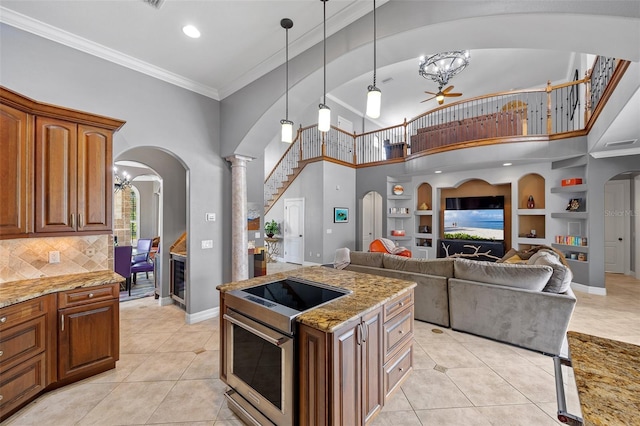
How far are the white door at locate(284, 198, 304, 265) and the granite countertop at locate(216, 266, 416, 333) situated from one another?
5587 millimetres

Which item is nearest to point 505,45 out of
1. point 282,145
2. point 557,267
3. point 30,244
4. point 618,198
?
point 557,267

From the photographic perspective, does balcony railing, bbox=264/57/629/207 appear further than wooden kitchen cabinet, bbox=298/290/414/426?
Yes

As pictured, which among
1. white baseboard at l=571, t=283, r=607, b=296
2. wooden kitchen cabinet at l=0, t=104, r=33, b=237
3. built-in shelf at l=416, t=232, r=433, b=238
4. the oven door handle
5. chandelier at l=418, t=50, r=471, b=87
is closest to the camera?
the oven door handle

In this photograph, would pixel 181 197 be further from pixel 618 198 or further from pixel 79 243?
pixel 618 198

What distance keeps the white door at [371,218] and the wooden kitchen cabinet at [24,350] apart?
7.95m

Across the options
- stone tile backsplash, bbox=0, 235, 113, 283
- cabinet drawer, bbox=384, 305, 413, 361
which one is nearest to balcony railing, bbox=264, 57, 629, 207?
cabinet drawer, bbox=384, 305, 413, 361

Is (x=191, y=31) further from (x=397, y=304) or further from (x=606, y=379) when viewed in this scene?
(x=606, y=379)

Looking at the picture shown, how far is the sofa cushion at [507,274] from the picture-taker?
2.93 metres

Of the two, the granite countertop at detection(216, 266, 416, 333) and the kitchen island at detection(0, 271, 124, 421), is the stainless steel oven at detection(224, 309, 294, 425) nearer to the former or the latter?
the granite countertop at detection(216, 266, 416, 333)

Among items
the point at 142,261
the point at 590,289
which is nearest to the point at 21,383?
the point at 142,261

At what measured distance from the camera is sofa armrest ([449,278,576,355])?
2.81 m

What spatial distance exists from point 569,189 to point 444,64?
377 cm

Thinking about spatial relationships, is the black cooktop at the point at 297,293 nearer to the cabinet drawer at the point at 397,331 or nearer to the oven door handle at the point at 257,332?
the oven door handle at the point at 257,332

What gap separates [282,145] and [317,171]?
255 cm
